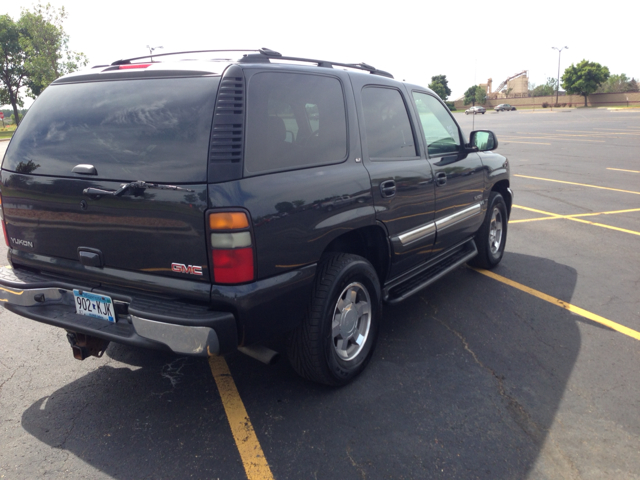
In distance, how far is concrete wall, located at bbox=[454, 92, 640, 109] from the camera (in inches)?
2657

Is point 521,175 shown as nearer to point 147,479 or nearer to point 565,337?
point 565,337

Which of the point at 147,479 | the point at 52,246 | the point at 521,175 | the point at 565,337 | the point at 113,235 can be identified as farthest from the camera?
Answer: the point at 521,175

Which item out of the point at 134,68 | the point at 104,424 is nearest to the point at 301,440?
the point at 104,424

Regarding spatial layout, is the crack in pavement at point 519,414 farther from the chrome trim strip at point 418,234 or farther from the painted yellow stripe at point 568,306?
the painted yellow stripe at point 568,306

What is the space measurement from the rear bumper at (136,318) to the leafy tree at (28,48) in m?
56.8

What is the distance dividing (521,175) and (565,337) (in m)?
9.61

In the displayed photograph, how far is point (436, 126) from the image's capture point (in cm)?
457

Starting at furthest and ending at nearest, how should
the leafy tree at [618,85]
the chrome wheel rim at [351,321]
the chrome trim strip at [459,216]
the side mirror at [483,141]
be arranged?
the leafy tree at [618,85] → the side mirror at [483,141] → the chrome trim strip at [459,216] → the chrome wheel rim at [351,321]

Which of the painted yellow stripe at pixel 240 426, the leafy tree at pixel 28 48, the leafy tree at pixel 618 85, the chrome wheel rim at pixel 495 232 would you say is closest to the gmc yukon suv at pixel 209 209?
the painted yellow stripe at pixel 240 426

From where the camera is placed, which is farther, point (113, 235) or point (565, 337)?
point (565, 337)

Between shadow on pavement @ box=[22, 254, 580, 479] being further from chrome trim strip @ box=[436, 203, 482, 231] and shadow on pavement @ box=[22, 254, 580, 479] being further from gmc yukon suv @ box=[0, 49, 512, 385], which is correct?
chrome trim strip @ box=[436, 203, 482, 231]

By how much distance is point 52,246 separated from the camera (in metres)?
3.05

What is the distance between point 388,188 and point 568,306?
2341 mm

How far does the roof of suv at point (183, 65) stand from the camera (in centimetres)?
273
